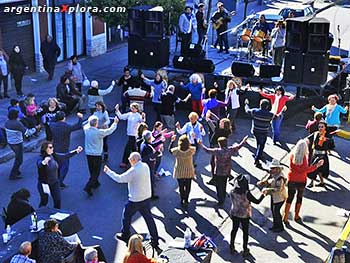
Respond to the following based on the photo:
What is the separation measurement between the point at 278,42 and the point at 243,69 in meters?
2.14

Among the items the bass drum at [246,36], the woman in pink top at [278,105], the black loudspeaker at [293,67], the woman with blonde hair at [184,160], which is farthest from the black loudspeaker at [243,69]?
the woman with blonde hair at [184,160]

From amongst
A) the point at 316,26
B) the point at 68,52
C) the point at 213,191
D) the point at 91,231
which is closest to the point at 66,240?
the point at 91,231

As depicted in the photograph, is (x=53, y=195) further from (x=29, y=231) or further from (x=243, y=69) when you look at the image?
(x=243, y=69)

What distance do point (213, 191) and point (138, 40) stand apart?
881 centimetres

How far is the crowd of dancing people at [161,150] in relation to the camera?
375 inches

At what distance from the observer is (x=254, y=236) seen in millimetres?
10477

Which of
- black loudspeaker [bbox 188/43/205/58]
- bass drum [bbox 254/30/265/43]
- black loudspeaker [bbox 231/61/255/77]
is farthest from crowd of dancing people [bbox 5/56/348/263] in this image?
bass drum [bbox 254/30/265/43]

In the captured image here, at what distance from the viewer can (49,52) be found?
19.5 m

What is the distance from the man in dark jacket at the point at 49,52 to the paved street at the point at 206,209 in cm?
514

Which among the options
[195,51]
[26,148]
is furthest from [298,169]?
[195,51]

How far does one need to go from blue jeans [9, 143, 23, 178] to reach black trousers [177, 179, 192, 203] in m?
3.55

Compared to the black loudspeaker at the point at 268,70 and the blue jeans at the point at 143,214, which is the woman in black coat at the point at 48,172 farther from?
the black loudspeaker at the point at 268,70

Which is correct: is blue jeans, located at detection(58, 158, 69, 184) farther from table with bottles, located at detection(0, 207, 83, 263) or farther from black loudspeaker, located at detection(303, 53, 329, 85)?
black loudspeaker, located at detection(303, 53, 329, 85)

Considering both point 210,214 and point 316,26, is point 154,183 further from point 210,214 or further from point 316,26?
point 316,26
